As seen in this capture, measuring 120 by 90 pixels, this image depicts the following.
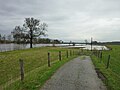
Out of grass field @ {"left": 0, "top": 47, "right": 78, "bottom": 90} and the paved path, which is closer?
the paved path

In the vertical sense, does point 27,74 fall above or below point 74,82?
below

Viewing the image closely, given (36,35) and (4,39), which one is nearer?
(36,35)

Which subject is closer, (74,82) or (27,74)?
(74,82)

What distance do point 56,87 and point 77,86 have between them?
3.52 ft

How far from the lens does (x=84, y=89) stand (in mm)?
9180

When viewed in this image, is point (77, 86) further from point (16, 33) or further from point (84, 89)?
point (16, 33)

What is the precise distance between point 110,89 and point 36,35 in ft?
245

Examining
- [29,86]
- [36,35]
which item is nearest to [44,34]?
[36,35]

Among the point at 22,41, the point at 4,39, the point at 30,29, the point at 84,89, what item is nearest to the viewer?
the point at 84,89

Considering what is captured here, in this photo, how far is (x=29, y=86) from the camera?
9703 mm

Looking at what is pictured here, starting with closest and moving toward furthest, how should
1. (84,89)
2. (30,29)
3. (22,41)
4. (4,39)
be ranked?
1. (84,89)
2. (30,29)
3. (22,41)
4. (4,39)

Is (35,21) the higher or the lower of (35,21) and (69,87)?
the higher

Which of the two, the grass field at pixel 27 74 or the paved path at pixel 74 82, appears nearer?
the paved path at pixel 74 82

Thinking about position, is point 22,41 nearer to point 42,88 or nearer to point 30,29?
point 30,29
